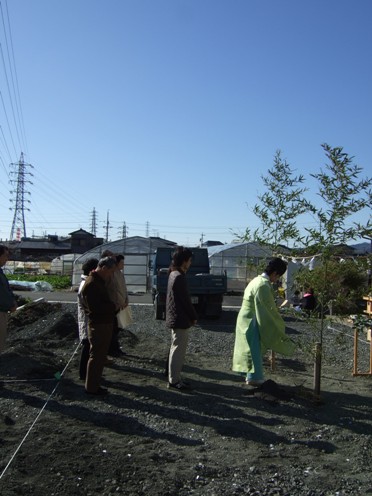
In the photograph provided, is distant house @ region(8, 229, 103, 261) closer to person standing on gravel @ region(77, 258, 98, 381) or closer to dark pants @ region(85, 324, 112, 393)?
person standing on gravel @ region(77, 258, 98, 381)

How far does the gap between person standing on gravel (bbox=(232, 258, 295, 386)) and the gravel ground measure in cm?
32

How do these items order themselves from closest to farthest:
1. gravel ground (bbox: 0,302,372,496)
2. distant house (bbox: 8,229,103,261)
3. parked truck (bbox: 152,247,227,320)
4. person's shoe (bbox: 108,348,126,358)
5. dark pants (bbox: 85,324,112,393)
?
gravel ground (bbox: 0,302,372,496) → dark pants (bbox: 85,324,112,393) → person's shoe (bbox: 108,348,126,358) → parked truck (bbox: 152,247,227,320) → distant house (bbox: 8,229,103,261)

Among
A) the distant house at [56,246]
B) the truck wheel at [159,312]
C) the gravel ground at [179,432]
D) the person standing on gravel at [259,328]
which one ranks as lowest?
the gravel ground at [179,432]

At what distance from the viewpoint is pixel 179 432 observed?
5.18 metres

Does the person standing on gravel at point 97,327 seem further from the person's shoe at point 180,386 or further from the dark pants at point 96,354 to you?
the person's shoe at point 180,386

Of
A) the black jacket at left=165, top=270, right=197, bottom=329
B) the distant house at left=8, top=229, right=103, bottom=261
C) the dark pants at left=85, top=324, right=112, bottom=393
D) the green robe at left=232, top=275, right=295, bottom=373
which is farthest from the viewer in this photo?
the distant house at left=8, top=229, right=103, bottom=261

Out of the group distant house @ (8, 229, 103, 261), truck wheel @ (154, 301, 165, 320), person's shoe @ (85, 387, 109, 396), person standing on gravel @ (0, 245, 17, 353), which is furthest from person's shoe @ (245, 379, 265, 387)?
distant house @ (8, 229, 103, 261)

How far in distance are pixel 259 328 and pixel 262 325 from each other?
0.07 m

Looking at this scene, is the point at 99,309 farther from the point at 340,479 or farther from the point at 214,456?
the point at 340,479

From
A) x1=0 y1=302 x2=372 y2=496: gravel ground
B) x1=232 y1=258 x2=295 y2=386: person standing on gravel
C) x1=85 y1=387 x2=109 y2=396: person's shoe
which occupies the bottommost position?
x1=0 y1=302 x2=372 y2=496: gravel ground

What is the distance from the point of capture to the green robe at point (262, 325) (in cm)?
642

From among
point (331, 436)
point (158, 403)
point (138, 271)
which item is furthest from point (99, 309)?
point (138, 271)

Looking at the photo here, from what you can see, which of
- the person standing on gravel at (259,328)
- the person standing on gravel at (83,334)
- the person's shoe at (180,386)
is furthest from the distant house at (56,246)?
the person standing on gravel at (259,328)

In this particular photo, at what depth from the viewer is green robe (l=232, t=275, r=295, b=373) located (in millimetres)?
6418
